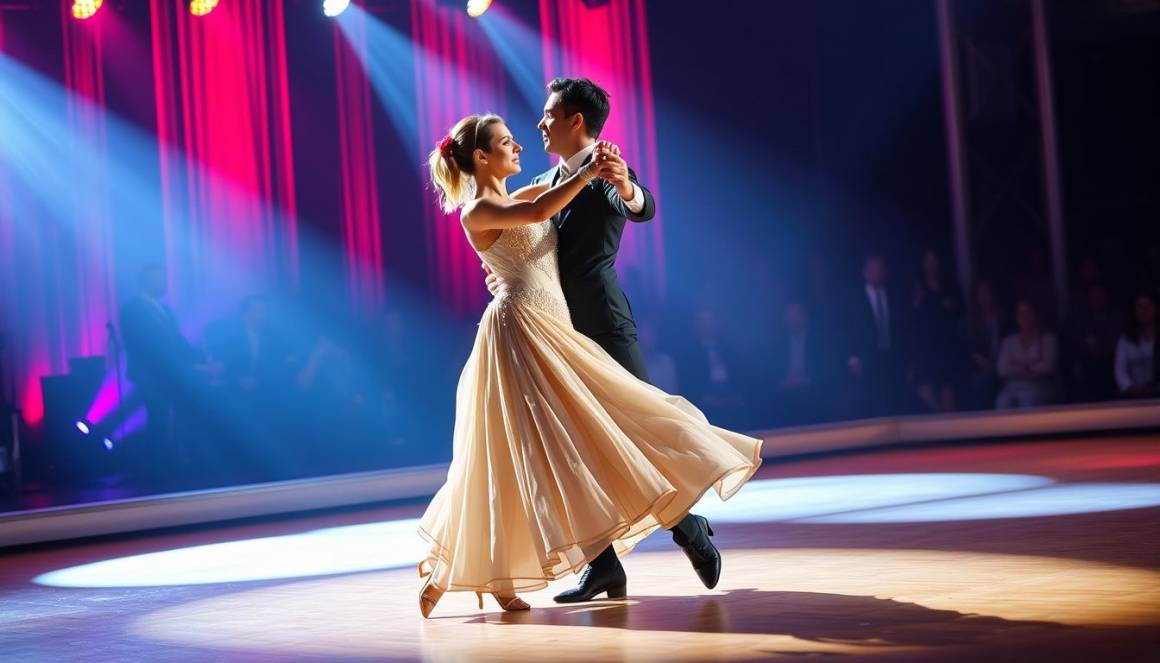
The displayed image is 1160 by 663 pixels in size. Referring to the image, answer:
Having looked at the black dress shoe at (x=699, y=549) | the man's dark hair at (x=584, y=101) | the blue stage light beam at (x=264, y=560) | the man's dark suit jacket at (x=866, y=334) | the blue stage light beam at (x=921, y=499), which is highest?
the man's dark hair at (x=584, y=101)

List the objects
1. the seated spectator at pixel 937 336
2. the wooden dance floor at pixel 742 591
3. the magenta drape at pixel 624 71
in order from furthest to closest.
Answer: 1. the magenta drape at pixel 624 71
2. the seated spectator at pixel 937 336
3. the wooden dance floor at pixel 742 591

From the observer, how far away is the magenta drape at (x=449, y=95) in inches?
393

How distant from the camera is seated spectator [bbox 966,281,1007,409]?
887 centimetres

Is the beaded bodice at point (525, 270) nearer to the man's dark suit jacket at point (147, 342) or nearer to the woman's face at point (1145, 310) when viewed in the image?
the man's dark suit jacket at point (147, 342)

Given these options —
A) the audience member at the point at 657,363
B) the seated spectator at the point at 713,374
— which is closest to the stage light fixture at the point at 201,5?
the audience member at the point at 657,363

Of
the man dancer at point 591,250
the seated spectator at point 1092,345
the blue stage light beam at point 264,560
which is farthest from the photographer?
the seated spectator at point 1092,345

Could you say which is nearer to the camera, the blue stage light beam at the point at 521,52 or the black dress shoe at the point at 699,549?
the black dress shoe at the point at 699,549

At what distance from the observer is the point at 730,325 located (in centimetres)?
967

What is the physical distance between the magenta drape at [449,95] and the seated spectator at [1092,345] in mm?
3860

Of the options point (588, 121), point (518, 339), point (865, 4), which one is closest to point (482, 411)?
point (518, 339)

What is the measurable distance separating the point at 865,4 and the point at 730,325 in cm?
286

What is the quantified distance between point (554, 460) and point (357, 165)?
6.73 metres

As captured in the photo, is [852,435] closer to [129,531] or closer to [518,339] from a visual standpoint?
[129,531]

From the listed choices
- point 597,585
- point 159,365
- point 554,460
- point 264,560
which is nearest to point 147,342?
point 159,365
